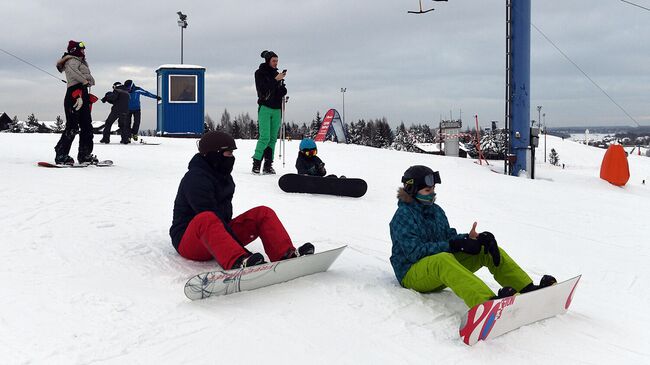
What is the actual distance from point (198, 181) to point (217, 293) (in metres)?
0.91

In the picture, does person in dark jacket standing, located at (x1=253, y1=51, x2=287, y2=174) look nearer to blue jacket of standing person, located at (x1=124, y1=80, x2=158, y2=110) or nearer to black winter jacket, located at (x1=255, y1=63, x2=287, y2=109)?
black winter jacket, located at (x1=255, y1=63, x2=287, y2=109)

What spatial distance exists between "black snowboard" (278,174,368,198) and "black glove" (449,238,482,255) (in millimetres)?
4423

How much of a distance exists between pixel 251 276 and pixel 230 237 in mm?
314

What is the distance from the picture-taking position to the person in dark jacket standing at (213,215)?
153 inches

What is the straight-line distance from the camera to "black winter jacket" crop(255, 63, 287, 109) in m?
8.86

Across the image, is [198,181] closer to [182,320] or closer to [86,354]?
[182,320]

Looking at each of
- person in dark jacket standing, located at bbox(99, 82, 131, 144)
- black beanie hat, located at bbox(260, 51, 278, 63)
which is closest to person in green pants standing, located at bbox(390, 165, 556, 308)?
black beanie hat, located at bbox(260, 51, 278, 63)

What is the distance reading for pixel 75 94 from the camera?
8.34 metres

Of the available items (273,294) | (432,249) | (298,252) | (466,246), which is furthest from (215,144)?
(466,246)

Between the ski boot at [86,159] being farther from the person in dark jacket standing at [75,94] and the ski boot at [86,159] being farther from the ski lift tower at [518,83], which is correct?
the ski lift tower at [518,83]

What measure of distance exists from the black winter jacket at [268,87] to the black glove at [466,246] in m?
5.76

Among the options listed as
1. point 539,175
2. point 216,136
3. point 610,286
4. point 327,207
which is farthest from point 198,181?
point 539,175

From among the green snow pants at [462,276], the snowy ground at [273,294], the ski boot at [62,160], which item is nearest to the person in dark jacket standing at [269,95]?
the snowy ground at [273,294]

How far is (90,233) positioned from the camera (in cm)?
484
